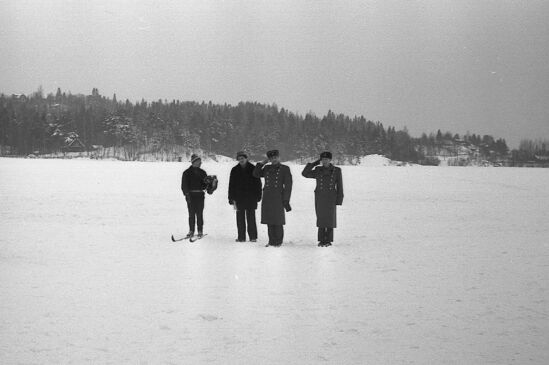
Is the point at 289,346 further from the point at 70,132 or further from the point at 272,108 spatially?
the point at 272,108

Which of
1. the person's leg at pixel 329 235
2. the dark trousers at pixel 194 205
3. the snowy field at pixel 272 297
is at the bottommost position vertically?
the snowy field at pixel 272 297

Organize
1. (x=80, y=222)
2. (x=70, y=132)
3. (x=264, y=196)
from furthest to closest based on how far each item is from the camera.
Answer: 1. (x=70, y=132)
2. (x=80, y=222)
3. (x=264, y=196)

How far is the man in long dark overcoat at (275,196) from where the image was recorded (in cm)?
1011

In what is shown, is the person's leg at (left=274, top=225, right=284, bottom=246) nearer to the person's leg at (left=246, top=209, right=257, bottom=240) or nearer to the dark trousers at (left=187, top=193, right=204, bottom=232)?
the person's leg at (left=246, top=209, right=257, bottom=240)

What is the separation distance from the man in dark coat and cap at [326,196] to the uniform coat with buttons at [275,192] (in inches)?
17.2

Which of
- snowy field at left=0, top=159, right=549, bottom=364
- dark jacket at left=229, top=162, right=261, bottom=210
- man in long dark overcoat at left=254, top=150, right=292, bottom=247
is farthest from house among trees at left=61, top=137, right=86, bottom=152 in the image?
man in long dark overcoat at left=254, top=150, right=292, bottom=247

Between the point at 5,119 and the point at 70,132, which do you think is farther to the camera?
the point at 70,132

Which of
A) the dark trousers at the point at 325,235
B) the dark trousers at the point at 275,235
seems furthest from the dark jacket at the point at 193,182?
the dark trousers at the point at 325,235

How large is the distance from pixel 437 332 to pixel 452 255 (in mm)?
4574

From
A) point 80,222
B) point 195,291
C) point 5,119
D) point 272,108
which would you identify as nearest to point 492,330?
point 195,291

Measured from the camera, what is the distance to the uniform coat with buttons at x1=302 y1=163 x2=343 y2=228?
10.1 meters

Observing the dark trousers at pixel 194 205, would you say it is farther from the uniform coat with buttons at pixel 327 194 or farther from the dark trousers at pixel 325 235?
the dark trousers at pixel 325 235

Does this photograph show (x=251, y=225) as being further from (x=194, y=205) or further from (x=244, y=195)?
(x=194, y=205)

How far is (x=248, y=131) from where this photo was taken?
484ft
